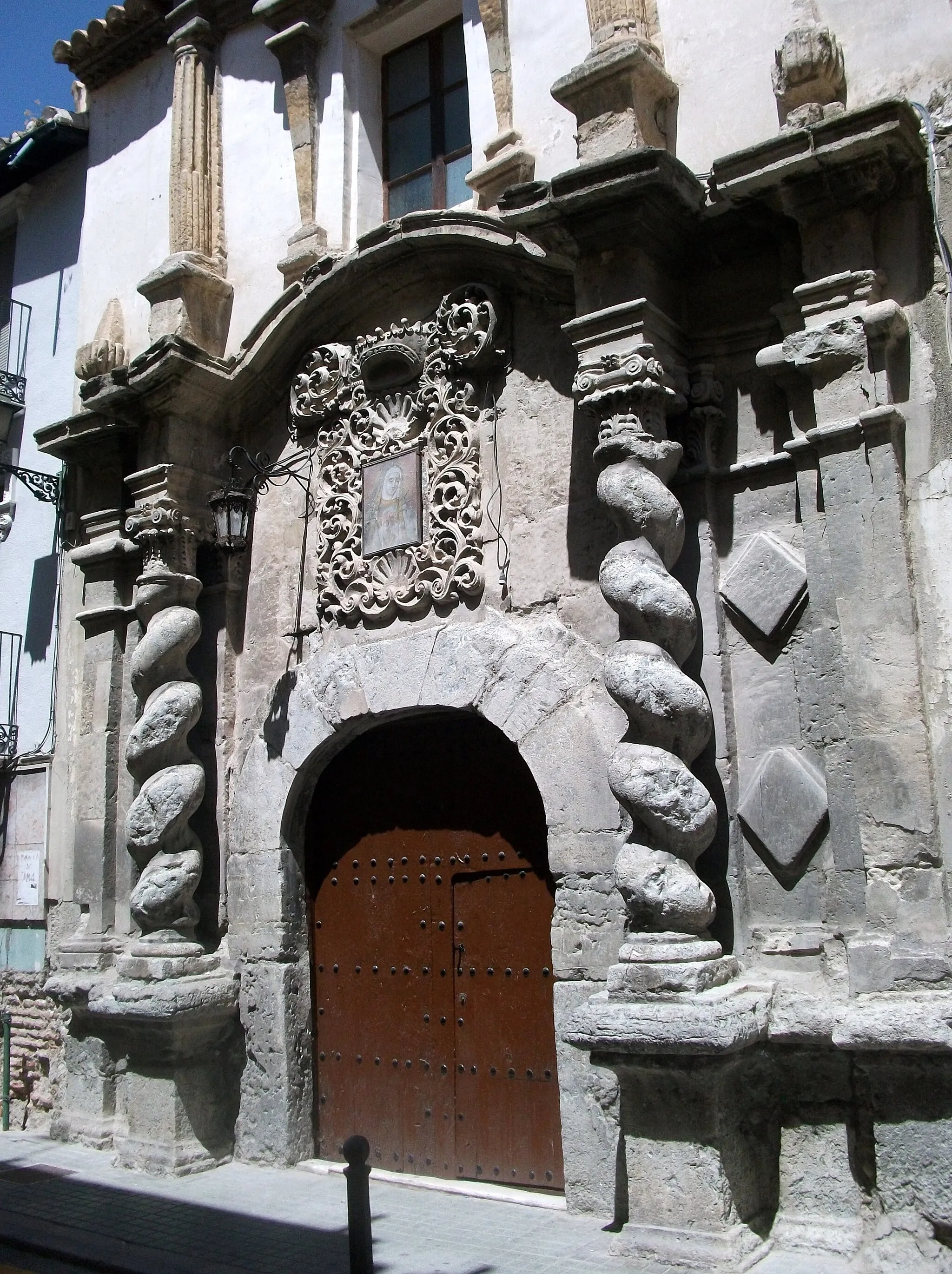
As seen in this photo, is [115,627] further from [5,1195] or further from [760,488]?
[760,488]

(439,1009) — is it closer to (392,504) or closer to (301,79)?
(392,504)

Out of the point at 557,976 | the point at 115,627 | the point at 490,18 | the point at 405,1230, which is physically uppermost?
the point at 490,18

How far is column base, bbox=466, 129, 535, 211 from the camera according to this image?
580 cm

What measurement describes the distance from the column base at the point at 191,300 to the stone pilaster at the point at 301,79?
0.51m

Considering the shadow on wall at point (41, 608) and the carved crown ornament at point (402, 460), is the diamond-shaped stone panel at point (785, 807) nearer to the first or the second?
the carved crown ornament at point (402, 460)

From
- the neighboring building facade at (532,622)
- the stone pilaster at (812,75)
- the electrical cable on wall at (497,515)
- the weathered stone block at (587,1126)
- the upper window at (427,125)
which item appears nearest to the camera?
the neighboring building facade at (532,622)

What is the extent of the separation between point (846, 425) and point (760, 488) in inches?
20.8

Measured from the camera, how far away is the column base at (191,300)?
6.85 meters

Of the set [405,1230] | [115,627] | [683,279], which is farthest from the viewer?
[115,627]

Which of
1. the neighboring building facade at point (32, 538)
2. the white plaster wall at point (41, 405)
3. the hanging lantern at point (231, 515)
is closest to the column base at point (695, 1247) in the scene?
the hanging lantern at point (231, 515)

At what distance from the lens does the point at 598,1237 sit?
4.43 meters

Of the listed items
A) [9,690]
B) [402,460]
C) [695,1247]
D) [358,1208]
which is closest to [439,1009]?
[695,1247]

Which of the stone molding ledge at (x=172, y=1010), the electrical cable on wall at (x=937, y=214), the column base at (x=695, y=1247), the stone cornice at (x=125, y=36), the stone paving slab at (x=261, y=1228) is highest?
the stone cornice at (x=125, y=36)

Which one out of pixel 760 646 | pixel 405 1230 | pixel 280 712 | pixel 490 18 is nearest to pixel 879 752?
pixel 760 646
